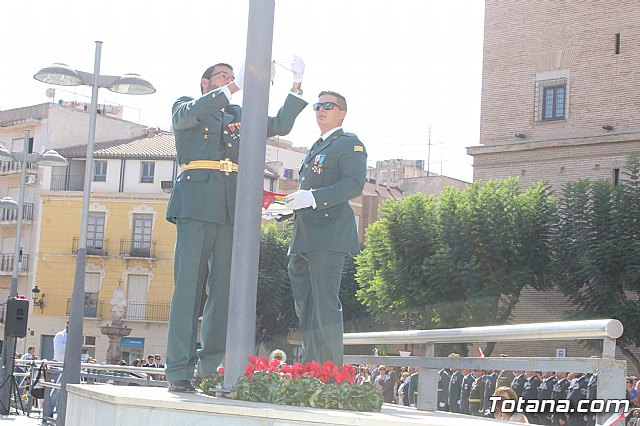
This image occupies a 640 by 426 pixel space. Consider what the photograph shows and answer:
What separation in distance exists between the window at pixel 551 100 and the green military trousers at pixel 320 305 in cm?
3769

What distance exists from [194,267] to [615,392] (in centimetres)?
327

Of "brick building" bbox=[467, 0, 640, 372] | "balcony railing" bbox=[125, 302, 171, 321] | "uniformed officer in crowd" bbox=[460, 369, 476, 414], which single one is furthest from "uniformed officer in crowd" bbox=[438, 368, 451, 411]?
"balcony railing" bbox=[125, 302, 171, 321]

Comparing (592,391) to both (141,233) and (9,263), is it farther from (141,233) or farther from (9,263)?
(9,263)

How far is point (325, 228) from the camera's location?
698 cm

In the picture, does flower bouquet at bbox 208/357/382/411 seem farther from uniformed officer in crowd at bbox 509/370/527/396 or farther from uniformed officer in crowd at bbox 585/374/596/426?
uniformed officer in crowd at bbox 509/370/527/396

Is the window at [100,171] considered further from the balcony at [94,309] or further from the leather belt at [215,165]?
the leather belt at [215,165]

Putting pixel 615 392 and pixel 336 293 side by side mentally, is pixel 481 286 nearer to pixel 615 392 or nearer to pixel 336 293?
pixel 336 293

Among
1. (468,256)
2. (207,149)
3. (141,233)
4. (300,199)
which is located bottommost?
(300,199)

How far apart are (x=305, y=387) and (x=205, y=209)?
6.22 ft

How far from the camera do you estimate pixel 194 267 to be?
273 inches

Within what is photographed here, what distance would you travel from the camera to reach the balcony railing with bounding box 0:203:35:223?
64500 mm

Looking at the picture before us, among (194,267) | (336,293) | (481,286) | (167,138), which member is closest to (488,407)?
(336,293)

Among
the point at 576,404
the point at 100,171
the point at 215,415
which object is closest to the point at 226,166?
the point at 215,415

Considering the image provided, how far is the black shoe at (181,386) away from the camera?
21.4ft
